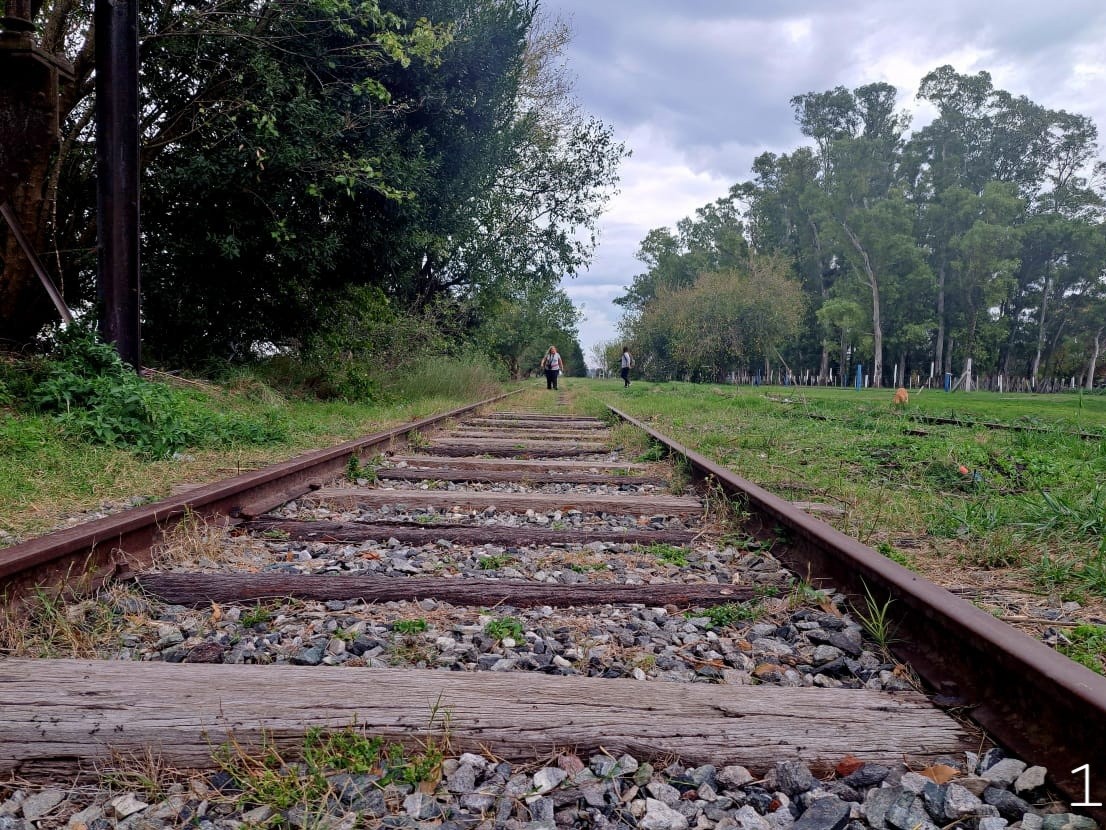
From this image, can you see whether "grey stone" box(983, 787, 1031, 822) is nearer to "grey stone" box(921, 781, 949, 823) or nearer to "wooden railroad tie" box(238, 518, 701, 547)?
"grey stone" box(921, 781, 949, 823)

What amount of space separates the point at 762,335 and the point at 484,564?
1262 inches

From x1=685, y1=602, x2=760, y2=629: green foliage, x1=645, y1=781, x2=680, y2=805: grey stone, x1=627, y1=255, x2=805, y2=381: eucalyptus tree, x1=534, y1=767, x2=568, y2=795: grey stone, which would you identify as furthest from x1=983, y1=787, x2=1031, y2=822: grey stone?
x1=627, y1=255, x2=805, y2=381: eucalyptus tree

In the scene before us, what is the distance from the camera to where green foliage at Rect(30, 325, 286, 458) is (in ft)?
14.3

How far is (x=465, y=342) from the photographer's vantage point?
17641 millimetres

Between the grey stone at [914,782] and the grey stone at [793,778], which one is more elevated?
the grey stone at [914,782]

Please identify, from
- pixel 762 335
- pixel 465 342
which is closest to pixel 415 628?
pixel 465 342

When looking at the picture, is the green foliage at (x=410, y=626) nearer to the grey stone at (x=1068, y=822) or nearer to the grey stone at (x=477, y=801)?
the grey stone at (x=477, y=801)

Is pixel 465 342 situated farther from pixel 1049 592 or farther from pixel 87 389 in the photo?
pixel 1049 592

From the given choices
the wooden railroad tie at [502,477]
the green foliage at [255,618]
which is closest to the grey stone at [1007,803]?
the green foliage at [255,618]

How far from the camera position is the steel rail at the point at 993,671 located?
116 centimetres

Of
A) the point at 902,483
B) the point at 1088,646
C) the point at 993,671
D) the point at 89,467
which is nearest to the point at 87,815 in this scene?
the point at 993,671

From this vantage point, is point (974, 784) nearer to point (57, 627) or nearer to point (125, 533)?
point (57, 627)

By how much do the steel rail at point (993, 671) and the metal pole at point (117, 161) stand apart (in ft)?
17.3

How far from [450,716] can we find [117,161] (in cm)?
538
